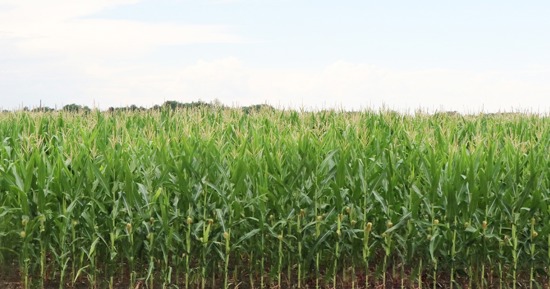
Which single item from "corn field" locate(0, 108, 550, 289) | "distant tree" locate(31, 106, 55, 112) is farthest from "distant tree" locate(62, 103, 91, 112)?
"corn field" locate(0, 108, 550, 289)

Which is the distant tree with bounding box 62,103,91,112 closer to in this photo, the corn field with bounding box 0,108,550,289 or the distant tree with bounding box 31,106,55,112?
the distant tree with bounding box 31,106,55,112

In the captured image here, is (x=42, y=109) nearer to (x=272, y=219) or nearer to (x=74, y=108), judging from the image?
(x=74, y=108)

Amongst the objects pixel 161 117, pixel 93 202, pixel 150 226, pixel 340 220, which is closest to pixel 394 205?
pixel 340 220

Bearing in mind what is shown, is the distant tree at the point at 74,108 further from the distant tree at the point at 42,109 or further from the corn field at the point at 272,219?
the corn field at the point at 272,219

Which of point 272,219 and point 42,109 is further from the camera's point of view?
point 42,109

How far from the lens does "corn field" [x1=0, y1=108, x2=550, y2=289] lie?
6.18m

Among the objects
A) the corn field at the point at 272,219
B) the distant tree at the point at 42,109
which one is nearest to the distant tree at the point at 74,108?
the distant tree at the point at 42,109

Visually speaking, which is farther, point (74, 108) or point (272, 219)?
point (74, 108)

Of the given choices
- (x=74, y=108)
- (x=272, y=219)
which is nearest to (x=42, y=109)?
(x=74, y=108)

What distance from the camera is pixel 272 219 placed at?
20.6 feet

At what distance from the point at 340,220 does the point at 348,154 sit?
0.87 m

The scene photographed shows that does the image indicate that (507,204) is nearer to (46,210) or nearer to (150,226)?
(150,226)

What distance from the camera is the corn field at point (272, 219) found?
20.3ft

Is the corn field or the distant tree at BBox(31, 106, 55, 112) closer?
the corn field
